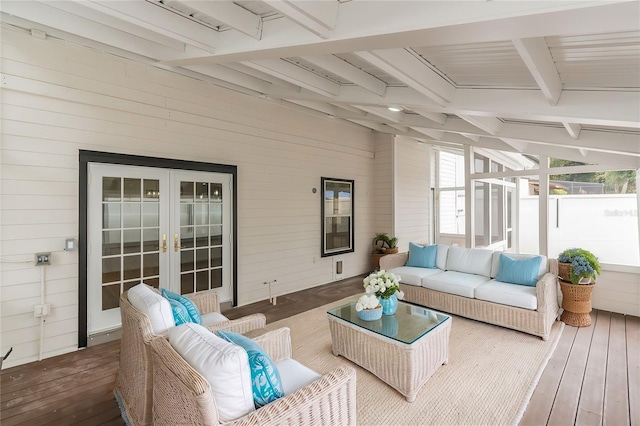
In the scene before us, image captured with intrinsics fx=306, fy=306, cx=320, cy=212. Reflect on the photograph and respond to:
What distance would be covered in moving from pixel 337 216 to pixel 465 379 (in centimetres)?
403

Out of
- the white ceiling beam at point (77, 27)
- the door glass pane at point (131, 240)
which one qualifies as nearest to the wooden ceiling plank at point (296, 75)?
the white ceiling beam at point (77, 27)

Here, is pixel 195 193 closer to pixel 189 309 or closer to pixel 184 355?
pixel 189 309

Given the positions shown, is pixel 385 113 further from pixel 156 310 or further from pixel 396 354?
pixel 156 310

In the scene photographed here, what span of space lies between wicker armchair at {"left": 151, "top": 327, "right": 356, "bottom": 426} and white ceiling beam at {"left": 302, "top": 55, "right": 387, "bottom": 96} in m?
2.71

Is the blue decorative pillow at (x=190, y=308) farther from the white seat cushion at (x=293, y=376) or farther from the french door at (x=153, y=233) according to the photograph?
the french door at (x=153, y=233)

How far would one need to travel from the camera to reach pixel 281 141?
5.29m

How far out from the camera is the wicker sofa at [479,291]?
3531 millimetres

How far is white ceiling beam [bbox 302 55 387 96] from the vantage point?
9.95 feet

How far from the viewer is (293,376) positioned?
6.43ft

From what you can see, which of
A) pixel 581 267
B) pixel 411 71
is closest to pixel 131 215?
pixel 411 71

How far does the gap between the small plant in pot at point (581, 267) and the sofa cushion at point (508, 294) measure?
61 centimetres

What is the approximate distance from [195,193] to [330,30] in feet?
9.92

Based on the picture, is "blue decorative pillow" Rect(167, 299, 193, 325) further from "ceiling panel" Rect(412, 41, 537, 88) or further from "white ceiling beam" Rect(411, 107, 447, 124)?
"white ceiling beam" Rect(411, 107, 447, 124)

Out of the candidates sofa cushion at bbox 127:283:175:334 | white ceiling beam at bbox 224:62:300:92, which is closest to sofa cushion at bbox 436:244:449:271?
white ceiling beam at bbox 224:62:300:92
